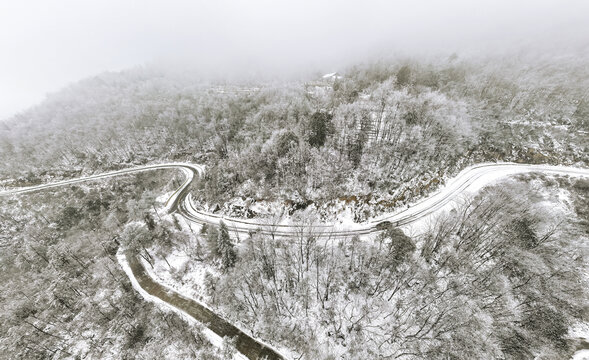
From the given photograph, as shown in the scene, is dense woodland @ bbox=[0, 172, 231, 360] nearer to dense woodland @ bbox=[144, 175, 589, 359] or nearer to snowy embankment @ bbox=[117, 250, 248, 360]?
snowy embankment @ bbox=[117, 250, 248, 360]

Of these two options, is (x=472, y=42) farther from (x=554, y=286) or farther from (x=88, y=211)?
(x=88, y=211)

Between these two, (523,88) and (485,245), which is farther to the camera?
(523,88)

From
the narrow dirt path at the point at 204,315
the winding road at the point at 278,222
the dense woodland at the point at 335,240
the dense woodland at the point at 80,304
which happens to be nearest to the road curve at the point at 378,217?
the winding road at the point at 278,222

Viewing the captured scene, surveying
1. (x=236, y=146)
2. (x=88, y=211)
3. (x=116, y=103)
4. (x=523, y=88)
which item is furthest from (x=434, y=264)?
(x=116, y=103)

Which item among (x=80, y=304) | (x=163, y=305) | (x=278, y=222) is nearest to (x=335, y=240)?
(x=278, y=222)

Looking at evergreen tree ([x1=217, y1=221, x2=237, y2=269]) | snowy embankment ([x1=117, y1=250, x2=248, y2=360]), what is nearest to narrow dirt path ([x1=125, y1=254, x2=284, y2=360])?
snowy embankment ([x1=117, y1=250, x2=248, y2=360])

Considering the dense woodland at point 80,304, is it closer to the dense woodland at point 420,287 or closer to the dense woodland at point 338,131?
the dense woodland at point 420,287

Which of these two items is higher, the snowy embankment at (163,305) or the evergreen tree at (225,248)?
the evergreen tree at (225,248)
